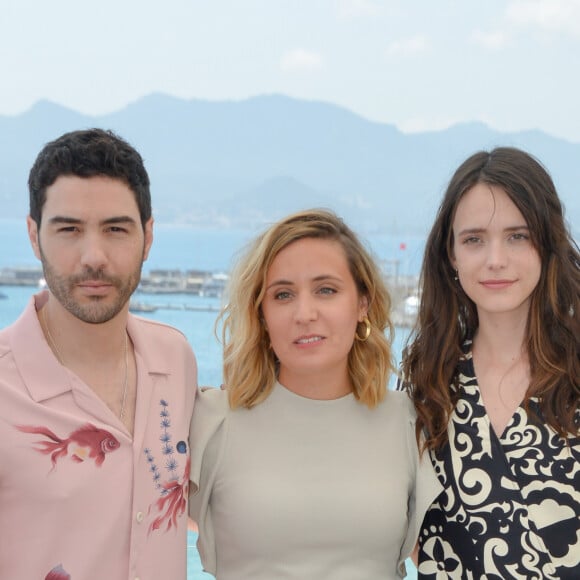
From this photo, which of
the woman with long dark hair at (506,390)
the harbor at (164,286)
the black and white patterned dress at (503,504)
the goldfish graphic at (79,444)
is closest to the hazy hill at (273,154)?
the harbor at (164,286)

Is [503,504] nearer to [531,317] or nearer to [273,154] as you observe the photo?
[531,317]

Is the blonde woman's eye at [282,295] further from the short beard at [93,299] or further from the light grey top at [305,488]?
the short beard at [93,299]

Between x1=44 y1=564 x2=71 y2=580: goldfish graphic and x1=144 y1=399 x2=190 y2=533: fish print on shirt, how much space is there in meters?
0.20

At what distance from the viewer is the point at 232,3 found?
5297 cm

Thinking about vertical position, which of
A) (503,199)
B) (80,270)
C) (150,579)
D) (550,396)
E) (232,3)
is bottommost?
(150,579)

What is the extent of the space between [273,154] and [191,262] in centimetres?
1882

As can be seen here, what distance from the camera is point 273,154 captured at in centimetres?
5331

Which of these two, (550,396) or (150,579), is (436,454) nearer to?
(550,396)

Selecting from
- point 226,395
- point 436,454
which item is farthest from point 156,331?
point 436,454

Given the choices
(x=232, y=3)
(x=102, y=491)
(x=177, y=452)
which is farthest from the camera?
(x=232, y=3)

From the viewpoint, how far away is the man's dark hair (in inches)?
74.0

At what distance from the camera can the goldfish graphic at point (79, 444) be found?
177 cm

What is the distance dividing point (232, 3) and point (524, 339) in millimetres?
53968

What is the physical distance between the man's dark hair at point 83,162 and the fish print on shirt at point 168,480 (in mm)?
547
